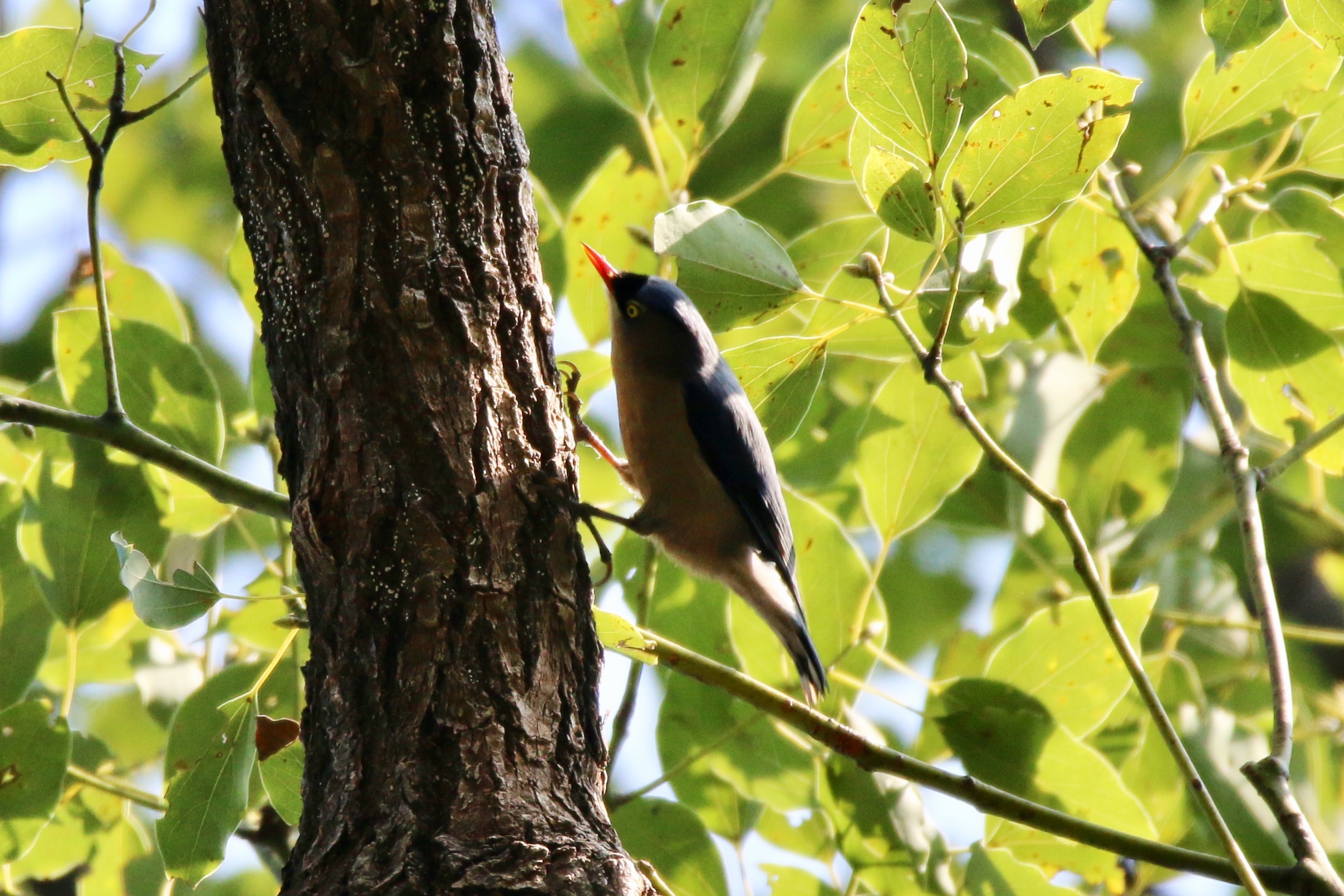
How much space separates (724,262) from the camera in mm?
2223

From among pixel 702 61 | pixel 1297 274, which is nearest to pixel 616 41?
pixel 702 61

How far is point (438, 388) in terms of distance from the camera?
6.63 ft

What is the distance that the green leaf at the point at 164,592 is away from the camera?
2047 mm

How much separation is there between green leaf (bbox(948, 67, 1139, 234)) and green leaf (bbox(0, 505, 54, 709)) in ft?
7.08

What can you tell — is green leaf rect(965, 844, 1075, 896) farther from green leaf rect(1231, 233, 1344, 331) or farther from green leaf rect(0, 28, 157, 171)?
green leaf rect(0, 28, 157, 171)

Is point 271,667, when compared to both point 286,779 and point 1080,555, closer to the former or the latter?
point 286,779

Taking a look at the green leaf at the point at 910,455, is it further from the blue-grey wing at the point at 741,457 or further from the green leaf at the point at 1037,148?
the green leaf at the point at 1037,148

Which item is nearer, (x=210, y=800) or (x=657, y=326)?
(x=210, y=800)

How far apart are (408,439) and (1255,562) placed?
5.27ft

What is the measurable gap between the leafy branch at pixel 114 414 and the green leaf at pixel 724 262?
0.88m

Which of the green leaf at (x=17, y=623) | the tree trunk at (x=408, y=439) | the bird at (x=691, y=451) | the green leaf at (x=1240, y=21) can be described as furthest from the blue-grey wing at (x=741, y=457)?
the green leaf at (x=17, y=623)

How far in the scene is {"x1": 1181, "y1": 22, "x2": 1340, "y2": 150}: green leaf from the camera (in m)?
2.55

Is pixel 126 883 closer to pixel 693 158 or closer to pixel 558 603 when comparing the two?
pixel 558 603

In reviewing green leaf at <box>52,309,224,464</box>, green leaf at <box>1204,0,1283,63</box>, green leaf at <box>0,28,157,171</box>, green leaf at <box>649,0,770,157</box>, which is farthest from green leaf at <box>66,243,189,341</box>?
green leaf at <box>1204,0,1283,63</box>
